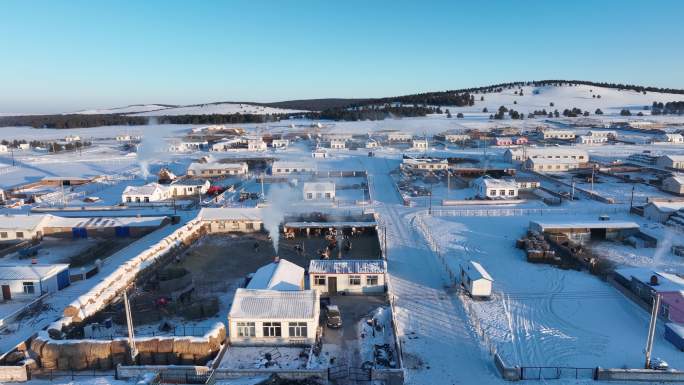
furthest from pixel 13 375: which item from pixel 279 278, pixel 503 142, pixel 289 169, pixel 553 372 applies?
pixel 503 142

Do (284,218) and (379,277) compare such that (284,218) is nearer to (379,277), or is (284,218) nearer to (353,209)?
(353,209)

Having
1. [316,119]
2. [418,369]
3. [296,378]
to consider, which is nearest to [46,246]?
[296,378]

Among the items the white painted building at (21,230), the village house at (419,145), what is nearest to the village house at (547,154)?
the village house at (419,145)

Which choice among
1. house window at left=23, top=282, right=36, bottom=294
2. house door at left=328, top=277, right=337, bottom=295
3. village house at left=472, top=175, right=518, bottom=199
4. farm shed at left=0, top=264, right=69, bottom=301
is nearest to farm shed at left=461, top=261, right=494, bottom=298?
house door at left=328, top=277, right=337, bottom=295

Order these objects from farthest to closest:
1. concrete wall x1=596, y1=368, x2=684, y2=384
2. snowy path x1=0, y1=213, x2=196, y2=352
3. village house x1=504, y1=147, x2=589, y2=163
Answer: village house x1=504, y1=147, x2=589, y2=163 → snowy path x1=0, y1=213, x2=196, y2=352 → concrete wall x1=596, y1=368, x2=684, y2=384

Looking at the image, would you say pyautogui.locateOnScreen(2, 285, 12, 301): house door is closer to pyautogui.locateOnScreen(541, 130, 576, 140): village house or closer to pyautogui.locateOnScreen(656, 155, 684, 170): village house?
pyautogui.locateOnScreen(656, 155, 684, 170): village house

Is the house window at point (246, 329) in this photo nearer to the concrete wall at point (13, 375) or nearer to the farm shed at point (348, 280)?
the farm shed at point (348, 280)
